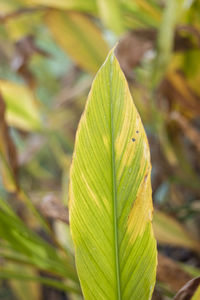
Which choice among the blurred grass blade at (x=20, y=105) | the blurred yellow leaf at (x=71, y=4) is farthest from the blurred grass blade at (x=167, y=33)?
the blurred grass blade at (x=20, y=105)

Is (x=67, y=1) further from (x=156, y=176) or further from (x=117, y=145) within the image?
(x=117, y=145)

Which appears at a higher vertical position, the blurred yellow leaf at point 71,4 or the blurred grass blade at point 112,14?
the blurred yellow leaf at point 71,4

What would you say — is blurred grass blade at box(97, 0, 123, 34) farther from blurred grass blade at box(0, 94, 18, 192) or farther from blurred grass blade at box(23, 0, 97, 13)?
blurred grass blade at box(0, 94, 18, 192)

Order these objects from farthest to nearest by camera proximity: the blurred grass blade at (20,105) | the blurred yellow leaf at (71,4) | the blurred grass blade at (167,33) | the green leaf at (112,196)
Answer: the blurred grass blade at (20,105)
the blurred yellow leaf at (71,4)
the blurred grass blade at (167,33)
the green leaf at (112,196)

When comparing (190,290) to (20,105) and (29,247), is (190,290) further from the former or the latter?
(20,105)

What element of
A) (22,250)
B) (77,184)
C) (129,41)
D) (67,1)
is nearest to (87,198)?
(77,184)

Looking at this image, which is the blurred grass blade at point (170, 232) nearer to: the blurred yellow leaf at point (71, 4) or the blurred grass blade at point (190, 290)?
the blurred grass blade at point (190, 290)
